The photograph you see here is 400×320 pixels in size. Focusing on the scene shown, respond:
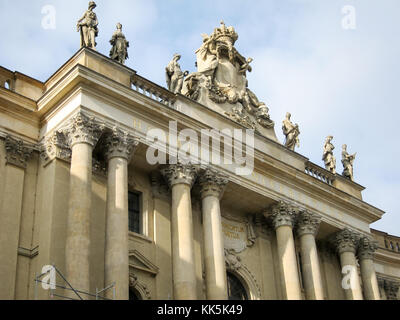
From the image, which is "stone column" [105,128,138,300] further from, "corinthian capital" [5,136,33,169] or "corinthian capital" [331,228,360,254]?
"corinthian capital" [331,228,360,254]

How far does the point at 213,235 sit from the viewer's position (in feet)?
81.3

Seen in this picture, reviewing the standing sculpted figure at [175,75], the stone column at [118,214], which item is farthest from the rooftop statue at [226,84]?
the stone column at [118,214]

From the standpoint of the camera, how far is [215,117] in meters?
27.2

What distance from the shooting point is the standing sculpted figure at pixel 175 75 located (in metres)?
26.6

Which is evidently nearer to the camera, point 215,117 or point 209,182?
point 209,182

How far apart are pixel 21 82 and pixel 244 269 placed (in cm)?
1043

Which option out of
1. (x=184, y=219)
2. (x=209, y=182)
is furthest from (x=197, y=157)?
(x=184, y=219)

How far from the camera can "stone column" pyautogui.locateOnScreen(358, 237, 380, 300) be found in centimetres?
3066

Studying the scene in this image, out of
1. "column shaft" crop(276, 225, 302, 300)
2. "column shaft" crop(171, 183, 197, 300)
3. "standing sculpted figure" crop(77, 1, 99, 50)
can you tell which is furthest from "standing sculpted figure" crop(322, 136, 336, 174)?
"standing sculpted figure" crop(77, 1, 99, 50)

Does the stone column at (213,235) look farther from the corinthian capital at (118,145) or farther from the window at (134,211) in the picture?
the corinthian capital at (118,145)

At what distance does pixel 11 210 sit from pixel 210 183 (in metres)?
6.98

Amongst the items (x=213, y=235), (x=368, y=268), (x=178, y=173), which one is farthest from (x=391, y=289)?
(x=178, y=173)

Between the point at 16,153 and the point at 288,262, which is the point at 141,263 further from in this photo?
the point at 288,262
